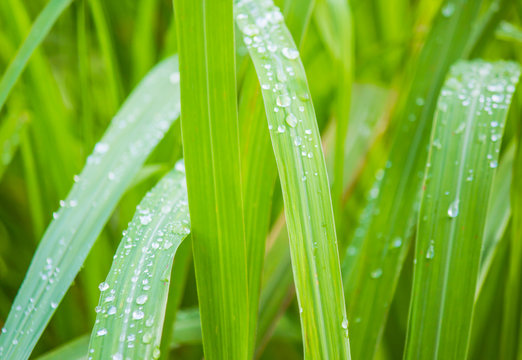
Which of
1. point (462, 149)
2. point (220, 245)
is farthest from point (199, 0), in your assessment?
point (462, 149)

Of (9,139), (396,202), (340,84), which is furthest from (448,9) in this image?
(9,139)

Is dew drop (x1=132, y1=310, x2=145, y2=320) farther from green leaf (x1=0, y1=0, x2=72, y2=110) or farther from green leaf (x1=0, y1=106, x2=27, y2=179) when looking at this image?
green leaf (x1=0, y1=106, x2=27, y2=179)

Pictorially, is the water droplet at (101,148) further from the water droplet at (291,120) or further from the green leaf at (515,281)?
the green leaf at (515,281)

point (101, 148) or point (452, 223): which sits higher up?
point (101, 148)

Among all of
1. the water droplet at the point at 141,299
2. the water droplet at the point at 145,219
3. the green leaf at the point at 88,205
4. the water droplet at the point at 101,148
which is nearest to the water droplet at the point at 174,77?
the green leaf at the point at 88,205

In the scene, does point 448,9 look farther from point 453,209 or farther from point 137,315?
point 137,315

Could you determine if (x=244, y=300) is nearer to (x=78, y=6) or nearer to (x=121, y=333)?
(x=121, y=333)
